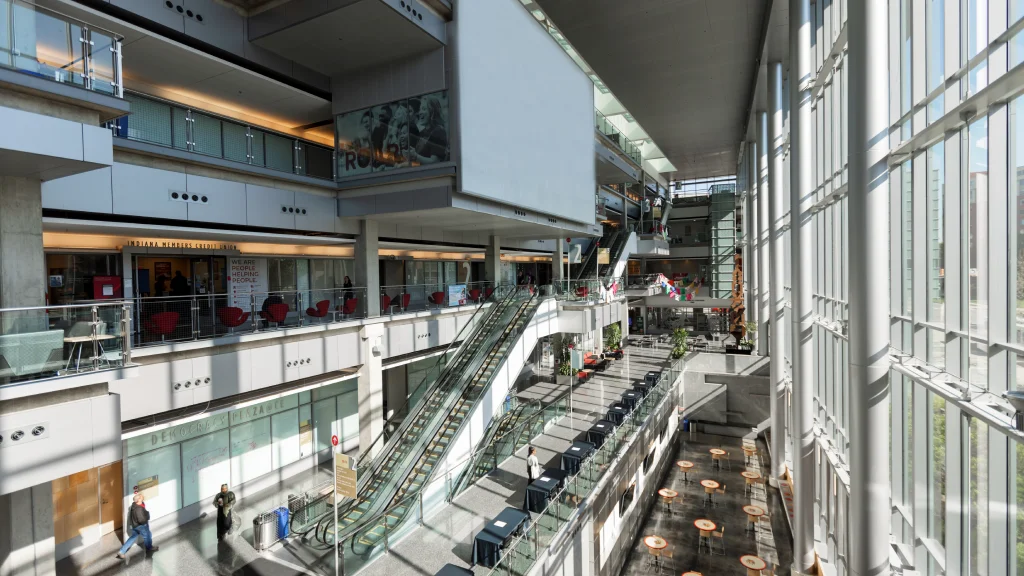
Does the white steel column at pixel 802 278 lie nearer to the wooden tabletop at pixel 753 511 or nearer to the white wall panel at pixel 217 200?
the wooden tabletop at pixel 753 511

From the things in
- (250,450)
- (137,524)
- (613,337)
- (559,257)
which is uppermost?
(559,257)

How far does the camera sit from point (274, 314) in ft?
38.1

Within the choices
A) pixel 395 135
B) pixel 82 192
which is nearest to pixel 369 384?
pixel 395 135

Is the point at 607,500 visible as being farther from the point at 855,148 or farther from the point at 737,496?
the point at 855,148

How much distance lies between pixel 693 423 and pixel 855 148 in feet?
70.9

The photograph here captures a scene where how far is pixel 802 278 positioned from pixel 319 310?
1174 cm

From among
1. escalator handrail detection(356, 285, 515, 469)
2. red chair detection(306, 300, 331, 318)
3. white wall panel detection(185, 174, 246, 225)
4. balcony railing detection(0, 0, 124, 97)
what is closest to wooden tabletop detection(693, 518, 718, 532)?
escalator handrail detection(356, 285, 515, 469)

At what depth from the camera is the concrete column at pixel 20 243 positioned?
714 centimetres

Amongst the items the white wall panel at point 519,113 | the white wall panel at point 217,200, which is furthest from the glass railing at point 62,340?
the white wall panel at point 519,113

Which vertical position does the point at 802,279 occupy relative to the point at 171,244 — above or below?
below

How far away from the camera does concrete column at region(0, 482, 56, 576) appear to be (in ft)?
25.5

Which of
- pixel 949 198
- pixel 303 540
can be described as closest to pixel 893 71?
pixel 949 198

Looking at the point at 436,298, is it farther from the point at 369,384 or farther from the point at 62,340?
the point at 62,340

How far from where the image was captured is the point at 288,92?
13.8 m
